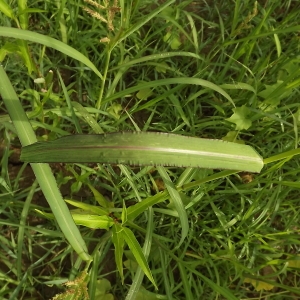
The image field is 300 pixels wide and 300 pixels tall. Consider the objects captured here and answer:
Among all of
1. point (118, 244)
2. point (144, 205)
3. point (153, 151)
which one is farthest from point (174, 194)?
point (153, 151)

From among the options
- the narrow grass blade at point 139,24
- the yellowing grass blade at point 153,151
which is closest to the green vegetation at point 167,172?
the narrow grass blade at point 139,24

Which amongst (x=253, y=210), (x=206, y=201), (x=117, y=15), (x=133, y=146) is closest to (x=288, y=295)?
(x=253, y=210)

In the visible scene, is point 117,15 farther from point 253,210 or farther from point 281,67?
point 253,210

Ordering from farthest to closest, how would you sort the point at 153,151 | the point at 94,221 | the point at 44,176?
the point at 94,221 → the point at 44,176 → the point at 153,151

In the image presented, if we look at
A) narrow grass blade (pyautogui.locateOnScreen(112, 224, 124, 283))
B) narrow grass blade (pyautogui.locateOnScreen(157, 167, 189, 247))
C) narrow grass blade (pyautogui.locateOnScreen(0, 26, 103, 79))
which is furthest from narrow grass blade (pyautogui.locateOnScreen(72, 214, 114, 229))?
narrow grass blade (pyautogui.locateOnScreen(0, 26, 103, 79))

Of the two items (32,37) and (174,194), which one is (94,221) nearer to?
(174,194)
